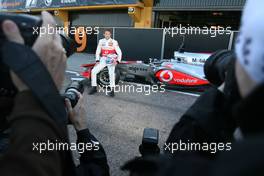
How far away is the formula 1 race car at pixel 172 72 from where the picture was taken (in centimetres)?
444

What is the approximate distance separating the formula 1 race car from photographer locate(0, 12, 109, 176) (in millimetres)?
4052

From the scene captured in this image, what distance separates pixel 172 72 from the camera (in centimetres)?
456

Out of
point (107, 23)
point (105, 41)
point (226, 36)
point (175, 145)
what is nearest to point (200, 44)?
point (226, 36)

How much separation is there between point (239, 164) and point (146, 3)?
9536 mm

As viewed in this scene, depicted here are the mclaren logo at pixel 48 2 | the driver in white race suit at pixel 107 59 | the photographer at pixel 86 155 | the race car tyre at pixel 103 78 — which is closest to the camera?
the photographer at pixel 86 155

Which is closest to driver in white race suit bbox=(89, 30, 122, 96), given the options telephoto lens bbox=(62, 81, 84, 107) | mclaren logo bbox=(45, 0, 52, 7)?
telephoto lens bbox=(62, 81, 84, 107)

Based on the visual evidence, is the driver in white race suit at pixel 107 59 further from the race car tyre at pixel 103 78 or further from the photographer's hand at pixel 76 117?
the photographer's hand at pixel 76 117

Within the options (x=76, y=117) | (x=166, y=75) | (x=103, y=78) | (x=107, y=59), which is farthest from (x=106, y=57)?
(x=76, y=117)

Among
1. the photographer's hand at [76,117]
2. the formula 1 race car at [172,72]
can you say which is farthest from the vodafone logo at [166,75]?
the photographer's hand at [76,117]

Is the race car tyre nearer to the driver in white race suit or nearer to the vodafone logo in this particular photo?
the driver in white race suit

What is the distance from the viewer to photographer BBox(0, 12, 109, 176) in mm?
456

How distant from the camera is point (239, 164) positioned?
0.28m

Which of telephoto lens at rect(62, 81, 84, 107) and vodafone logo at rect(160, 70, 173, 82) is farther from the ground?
telephoto lens at rect(62, 81, 84, 107)

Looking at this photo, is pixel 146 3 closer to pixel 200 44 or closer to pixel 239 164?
pixel 200 44
